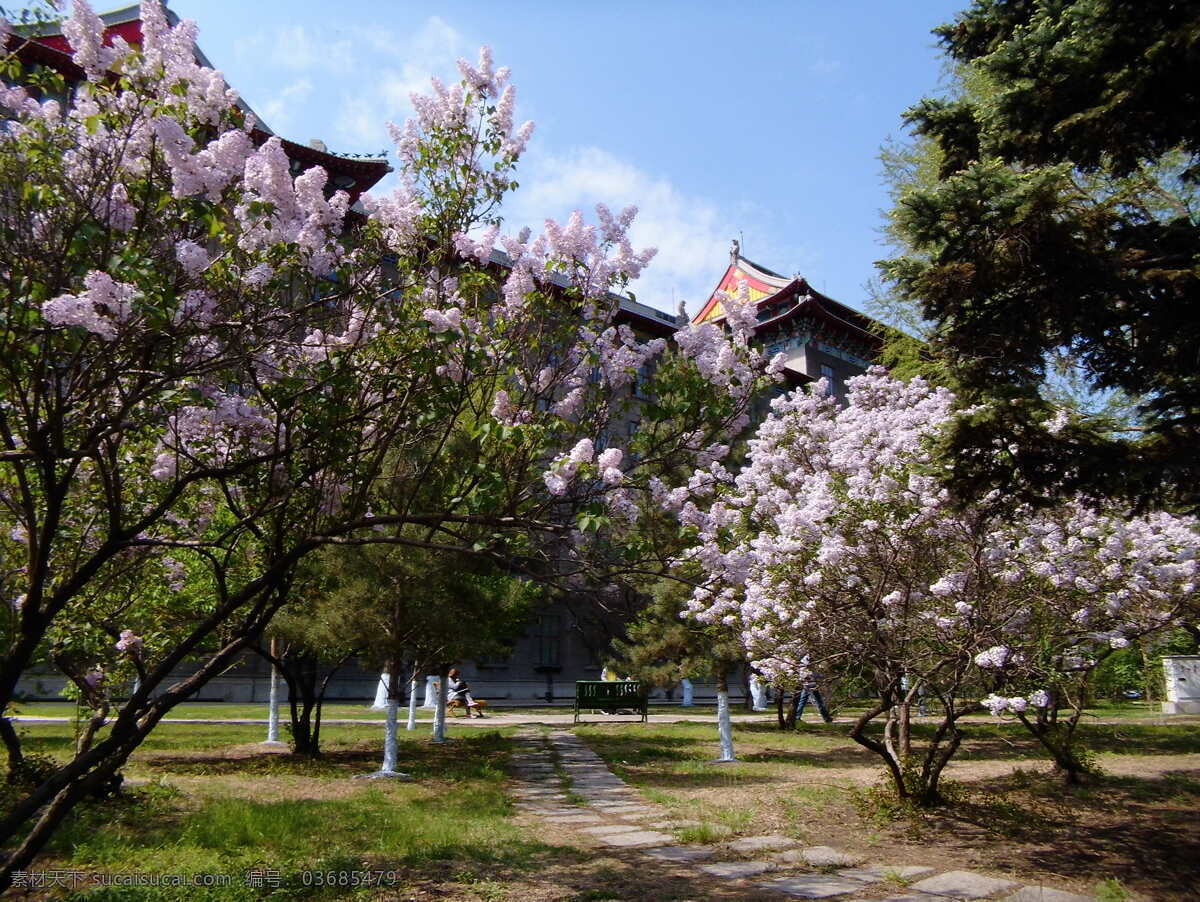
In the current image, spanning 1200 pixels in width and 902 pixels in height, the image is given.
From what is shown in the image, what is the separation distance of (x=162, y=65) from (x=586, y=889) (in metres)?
5.75

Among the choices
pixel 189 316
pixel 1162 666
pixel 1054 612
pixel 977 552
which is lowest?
pixel 1162 666

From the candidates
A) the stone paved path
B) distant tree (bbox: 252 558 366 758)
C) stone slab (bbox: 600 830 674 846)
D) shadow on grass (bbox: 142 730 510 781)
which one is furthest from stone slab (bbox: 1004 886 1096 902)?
distant tree (bbox: 252 558 366 758)

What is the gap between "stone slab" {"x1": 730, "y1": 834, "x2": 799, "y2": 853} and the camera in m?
6.75

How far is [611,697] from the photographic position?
70.9ft

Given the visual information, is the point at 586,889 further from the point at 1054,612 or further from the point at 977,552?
the point at 1054,612

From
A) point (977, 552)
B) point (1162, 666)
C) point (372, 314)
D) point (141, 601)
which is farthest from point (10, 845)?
point (1162, 666)

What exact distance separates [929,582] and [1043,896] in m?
3.05

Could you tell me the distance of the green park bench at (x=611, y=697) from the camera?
21281mm

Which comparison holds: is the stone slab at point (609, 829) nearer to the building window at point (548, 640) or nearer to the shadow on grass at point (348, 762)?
the shadow on grass at point (348, 762)

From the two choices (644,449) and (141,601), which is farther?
(141,601)

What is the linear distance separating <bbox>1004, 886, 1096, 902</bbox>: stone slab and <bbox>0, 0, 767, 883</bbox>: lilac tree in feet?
11.4

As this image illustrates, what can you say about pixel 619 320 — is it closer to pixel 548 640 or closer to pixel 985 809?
pixel 985 809

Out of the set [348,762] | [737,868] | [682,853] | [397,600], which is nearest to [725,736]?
[397,600]

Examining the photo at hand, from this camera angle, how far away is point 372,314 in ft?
17.6
